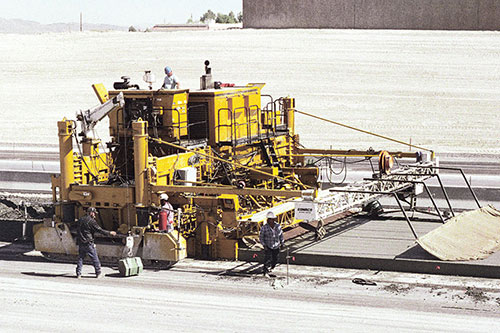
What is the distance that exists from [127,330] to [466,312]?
213 inches

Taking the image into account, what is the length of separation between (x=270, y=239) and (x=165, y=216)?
2.28m

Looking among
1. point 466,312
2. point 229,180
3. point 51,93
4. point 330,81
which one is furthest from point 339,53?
point 466,312

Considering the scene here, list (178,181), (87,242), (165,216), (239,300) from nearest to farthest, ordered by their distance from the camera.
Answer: (239,300) → (87,242) → (165,216) → (178,181)

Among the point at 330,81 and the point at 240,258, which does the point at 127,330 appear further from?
the point at 330,81

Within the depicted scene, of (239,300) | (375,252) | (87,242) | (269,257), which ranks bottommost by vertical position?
(239,300)

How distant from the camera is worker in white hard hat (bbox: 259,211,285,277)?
16.7 metres

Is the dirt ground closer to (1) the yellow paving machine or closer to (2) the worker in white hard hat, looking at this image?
(2) the worker in white hard hat

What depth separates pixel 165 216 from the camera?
17.5 m

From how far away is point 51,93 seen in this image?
58.3 m

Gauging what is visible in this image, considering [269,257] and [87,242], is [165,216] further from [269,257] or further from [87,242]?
[269,257]

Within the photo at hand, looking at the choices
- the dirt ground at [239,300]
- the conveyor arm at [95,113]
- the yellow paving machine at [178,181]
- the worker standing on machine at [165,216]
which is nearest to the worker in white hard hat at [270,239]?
the dirt ground at [239,300]


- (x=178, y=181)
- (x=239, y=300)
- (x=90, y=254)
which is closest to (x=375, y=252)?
(x=239, y=300)

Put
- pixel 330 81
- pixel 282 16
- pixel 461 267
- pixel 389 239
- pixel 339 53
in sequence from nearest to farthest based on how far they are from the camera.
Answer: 1. pixel 461 267
2. pixel 389 239
3. pixel 330 81
4. pixel 339 53
5. pixel 282 16

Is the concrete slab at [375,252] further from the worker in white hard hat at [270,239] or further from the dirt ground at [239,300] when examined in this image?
the worker in white hard hat at [270,239]
